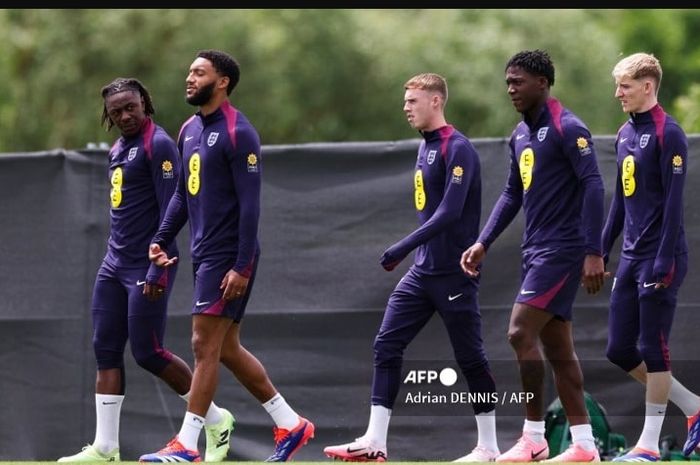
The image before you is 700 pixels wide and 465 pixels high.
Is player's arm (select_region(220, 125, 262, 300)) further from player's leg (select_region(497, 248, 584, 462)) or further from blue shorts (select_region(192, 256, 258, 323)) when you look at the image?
player's leg (select_region(497, 248, 584, 462))

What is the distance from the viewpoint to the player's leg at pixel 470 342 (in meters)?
9.29

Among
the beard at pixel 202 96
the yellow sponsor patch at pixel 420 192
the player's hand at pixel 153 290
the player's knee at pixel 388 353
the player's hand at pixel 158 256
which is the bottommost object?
the player's knee at pixel 388 353

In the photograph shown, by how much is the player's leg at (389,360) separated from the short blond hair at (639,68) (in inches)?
70.4

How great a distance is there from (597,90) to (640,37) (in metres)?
11.4

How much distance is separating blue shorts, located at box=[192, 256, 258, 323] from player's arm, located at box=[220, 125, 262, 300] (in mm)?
62

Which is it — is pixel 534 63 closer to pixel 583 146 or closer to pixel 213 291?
pixel 583 146

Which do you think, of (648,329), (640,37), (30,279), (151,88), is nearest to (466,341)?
(648,329)

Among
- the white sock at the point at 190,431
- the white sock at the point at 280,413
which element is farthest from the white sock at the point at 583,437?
the white sock at the point at 190,431

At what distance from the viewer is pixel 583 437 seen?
8.88 m

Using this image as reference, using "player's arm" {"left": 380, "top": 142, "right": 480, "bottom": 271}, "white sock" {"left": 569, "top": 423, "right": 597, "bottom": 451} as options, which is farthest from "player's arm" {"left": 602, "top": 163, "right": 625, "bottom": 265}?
"white sock" {"left": 569, "top": 423, "right": 597, "bottom": 451}

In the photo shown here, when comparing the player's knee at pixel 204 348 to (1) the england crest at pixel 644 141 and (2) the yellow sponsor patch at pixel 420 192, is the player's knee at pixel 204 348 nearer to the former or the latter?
(2) the yellow sponsor patch at pixel 420 192

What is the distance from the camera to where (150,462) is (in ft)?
27.8

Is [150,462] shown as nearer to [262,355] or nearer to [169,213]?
[169,213]

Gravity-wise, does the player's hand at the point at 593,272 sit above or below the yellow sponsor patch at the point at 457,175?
below
